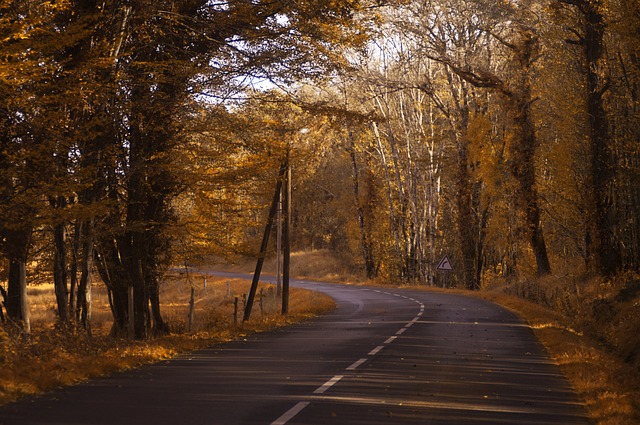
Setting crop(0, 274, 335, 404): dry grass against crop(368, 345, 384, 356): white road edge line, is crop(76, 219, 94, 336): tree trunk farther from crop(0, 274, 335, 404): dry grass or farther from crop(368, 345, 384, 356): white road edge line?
crop(368, 345, 384, 356): white road edge line

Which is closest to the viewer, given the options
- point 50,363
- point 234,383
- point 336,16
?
point 234,383

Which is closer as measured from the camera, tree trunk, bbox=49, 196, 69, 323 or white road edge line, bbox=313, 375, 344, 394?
white road edge line, bbox=313, 375, 344, 394

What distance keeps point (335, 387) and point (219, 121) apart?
975cm

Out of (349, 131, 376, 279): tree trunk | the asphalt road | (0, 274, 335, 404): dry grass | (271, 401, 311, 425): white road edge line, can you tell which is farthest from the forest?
(349, 131, 376, 279): tree trunk

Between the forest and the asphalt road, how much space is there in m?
4.02

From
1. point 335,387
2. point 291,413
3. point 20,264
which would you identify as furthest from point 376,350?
point 20,264

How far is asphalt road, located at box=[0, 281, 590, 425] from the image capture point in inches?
354

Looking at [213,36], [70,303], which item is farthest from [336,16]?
[70,303]

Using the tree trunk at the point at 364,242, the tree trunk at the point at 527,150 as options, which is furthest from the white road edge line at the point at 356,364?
the tree trunk at the point at 364,242

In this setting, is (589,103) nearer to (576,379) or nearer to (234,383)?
(576,379)

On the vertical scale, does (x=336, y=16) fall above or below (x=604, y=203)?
above

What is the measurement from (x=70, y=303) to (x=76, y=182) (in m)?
6.54

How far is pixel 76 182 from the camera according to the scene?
49.0 feet

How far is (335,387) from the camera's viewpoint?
1109cm
